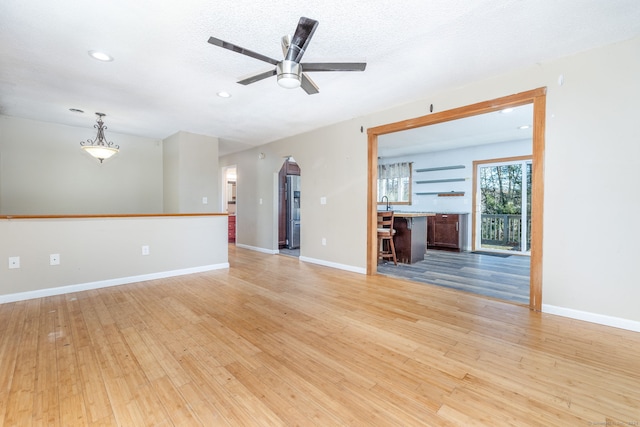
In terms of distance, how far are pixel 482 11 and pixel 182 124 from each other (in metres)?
4.22

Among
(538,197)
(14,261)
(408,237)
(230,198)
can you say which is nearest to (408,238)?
(408,237)

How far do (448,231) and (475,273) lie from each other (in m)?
2.25

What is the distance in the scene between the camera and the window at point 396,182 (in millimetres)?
7461

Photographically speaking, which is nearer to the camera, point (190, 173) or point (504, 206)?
point (190, 173)

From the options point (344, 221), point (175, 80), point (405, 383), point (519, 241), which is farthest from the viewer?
point (519, 241)

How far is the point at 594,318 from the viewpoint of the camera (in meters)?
2.38

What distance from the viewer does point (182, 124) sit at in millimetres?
4477

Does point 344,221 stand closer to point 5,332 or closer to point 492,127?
point 492,127

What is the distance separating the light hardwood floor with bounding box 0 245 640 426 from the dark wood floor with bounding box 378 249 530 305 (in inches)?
18.2

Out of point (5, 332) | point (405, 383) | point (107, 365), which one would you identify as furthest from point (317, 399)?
point (5, 332)

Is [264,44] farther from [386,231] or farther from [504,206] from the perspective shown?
[504,206]

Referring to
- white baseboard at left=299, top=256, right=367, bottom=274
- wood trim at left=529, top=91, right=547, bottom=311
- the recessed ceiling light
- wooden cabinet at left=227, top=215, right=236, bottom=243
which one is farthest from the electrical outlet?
wood trim at left=529, top=91, right=547, bottom=311

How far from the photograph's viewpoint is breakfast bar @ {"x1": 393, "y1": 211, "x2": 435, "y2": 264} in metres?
4.92

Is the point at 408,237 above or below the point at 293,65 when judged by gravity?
below
